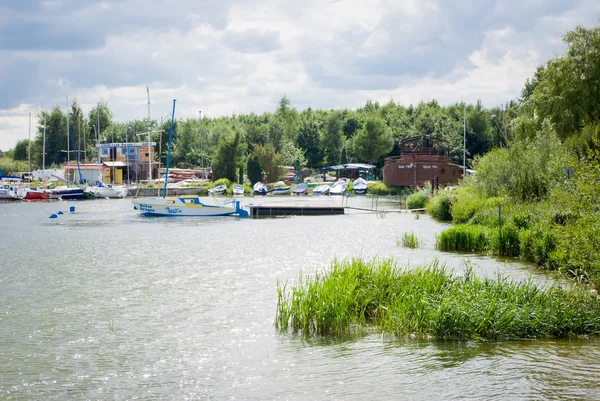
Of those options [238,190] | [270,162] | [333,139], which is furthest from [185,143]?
[238,190]

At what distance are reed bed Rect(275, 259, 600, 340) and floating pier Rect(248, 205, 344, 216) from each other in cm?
4518

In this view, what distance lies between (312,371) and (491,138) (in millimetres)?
109303

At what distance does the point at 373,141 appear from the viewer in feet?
391

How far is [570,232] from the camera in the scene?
1642cm

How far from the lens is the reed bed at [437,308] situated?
15648 mm

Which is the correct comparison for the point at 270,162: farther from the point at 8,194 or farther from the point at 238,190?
the point at 8,194

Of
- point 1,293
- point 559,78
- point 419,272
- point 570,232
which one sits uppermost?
point 559,78

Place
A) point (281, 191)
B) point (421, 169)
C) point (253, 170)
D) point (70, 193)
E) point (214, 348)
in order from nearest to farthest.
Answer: point (214, 348) → point (421, 169) → point (70, 193) → point (281, 191) → point (253, 170)

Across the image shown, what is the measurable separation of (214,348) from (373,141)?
10479 cm

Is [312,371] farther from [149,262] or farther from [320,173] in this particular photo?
[320,173]

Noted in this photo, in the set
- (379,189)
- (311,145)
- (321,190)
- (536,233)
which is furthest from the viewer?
(311,145)

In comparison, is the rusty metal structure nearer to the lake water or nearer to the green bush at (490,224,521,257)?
the lake water

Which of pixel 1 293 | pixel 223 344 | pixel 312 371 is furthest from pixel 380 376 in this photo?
pixel 1 293

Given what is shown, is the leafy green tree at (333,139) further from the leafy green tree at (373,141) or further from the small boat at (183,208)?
the small boat at (183,208)
